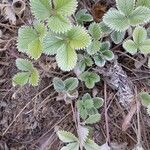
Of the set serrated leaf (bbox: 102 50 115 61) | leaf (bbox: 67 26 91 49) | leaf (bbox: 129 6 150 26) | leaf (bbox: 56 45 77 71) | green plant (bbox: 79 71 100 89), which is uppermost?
leaf (bbox: 67 26 91 49)

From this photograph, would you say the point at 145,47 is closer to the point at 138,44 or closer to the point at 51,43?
the point at 138,44

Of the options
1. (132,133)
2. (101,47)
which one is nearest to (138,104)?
(132,133)

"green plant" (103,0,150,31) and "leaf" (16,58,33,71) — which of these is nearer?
"green plant" (103,0,150,31)

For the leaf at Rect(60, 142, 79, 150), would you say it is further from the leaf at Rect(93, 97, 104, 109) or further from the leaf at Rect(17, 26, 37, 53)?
the leaf at Rect(17, 26, 37, 53)

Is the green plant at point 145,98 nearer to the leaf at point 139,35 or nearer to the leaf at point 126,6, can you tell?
the leaf at point 139,35

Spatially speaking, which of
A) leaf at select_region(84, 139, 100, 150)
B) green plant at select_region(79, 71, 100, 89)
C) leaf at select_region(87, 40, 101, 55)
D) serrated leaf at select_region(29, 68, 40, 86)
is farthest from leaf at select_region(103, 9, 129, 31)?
leaf at select_region(84, 139, 100, 150)

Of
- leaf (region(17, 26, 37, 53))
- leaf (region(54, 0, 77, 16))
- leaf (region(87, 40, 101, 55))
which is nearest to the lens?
leaf (region(54, 0, 77, 16))

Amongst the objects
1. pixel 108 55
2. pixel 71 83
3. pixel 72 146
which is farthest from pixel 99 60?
pixel 72 146

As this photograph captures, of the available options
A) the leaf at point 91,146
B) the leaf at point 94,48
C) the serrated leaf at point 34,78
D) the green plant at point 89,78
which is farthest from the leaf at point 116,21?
the leaf at point 91,146
